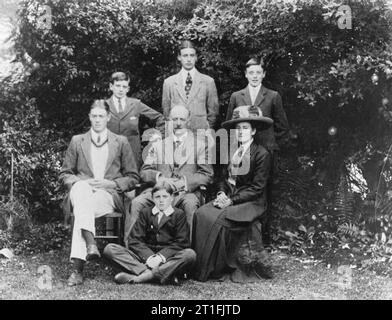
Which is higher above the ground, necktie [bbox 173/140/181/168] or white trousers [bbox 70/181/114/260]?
necktie [bbox 173/140/181/168]

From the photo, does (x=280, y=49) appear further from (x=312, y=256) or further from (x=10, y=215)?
(x=10, y=215)

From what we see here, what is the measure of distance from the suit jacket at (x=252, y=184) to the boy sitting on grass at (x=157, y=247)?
59cm

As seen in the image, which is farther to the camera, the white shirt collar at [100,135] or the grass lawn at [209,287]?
the white shirt collar at [100,135]

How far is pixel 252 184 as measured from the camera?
6223 millimetres

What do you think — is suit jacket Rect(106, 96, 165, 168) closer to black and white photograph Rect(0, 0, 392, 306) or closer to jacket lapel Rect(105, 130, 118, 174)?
black and white photograph Rect(0, 0, 392, 306)

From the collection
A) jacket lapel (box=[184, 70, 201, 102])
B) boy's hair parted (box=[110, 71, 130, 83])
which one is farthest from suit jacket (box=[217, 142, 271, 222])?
boy's hair parted (box=[110, 71, 130, 83])

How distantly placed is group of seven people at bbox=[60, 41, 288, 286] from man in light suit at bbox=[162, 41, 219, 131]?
11 mm

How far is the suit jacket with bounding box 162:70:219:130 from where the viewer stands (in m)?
6.88

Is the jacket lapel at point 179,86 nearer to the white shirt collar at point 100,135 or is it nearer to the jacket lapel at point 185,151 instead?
the jacket lapel at point 185,151

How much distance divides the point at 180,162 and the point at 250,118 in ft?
2.81

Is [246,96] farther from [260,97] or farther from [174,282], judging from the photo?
[174,282]

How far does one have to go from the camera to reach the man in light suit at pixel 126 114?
6852mm

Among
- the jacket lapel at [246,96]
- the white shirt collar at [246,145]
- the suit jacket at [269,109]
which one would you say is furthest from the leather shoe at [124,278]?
the jacket lapel at [246,96]

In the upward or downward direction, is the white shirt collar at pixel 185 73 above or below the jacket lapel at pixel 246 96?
above
